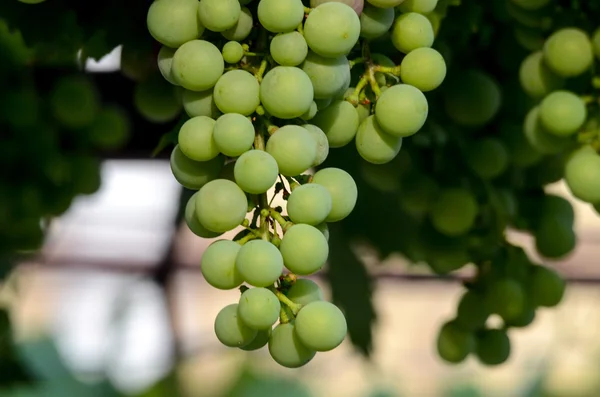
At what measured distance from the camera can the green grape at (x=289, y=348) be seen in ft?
1.04

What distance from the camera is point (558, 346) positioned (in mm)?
2027

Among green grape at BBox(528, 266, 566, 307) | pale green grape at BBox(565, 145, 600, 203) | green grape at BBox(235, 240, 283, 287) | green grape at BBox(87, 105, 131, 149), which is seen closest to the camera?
green grape at BBox(235, 240, 283, 287)

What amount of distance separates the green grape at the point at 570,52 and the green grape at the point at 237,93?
186mm

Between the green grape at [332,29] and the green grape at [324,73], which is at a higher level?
the green grape at [332,29]

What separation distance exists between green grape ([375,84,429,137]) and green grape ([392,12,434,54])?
28 millimetres

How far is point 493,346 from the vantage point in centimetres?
58

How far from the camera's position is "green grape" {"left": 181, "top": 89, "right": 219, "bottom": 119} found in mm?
344

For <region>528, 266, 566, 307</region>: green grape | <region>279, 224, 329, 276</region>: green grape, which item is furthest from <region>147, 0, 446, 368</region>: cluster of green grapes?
<region>528, 266, 566, 307</region>: green grape

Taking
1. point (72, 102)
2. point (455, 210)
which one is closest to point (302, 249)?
point (455, 210)

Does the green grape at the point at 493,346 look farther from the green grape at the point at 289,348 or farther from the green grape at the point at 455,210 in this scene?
the green grape at the point at 289,348

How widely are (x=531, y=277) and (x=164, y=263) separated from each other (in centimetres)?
89

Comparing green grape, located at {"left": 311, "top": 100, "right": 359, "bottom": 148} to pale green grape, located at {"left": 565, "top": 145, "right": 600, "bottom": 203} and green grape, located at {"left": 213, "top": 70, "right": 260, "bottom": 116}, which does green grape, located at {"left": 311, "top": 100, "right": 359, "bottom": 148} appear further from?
pale green grape, located at {"left": 565, "top": 145, "right": 600, "bottom": 203}

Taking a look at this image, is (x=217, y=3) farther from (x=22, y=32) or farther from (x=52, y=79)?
(x=52, y=79)

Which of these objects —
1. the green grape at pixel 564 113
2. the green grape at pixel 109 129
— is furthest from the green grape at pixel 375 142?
the green grape at pixel 109 129
